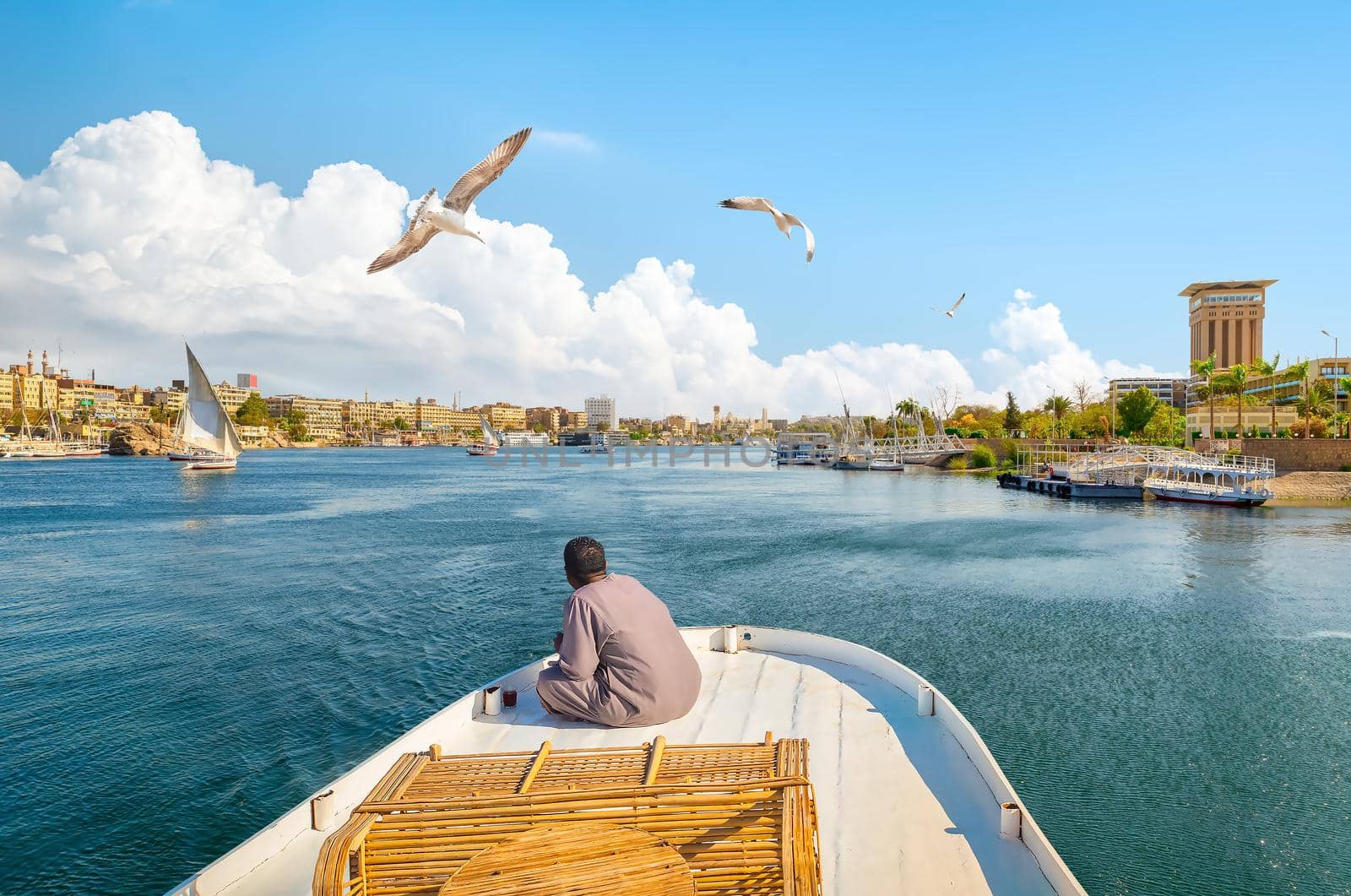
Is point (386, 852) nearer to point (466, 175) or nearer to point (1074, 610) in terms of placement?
point (466, 175)

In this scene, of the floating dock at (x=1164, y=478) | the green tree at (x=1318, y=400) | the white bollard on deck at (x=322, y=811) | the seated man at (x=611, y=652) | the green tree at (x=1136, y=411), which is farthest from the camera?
the green tree at (x=1136, y=411)

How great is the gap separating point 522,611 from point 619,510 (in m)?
28.3

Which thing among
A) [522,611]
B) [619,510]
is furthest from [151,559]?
[619,510]

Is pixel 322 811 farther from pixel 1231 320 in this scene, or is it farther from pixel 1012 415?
pixel 1231 320

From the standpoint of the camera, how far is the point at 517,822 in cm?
328

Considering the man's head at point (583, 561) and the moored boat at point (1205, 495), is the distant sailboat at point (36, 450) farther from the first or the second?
the man's head at point (583, 561)

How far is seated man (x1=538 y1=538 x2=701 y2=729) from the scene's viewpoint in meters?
5.71

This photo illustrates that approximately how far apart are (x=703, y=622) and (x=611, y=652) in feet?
40.0

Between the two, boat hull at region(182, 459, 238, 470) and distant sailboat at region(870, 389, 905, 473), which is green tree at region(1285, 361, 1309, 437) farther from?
boat hull at region(182, 459, 238, 470)

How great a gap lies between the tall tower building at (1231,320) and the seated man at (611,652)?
179709mm

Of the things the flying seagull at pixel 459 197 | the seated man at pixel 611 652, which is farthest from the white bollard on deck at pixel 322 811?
the flying seagull at pixel 459 197

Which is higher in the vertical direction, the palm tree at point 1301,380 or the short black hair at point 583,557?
the palm tree at point 1301,380

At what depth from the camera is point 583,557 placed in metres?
5.83

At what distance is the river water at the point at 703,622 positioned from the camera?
841 centimetres
